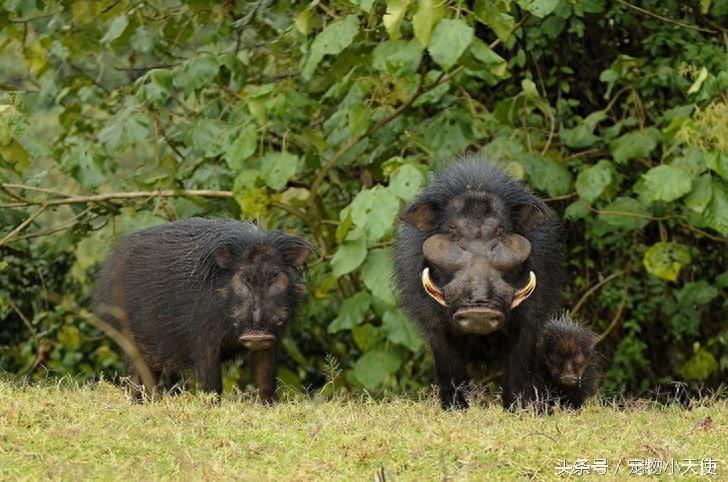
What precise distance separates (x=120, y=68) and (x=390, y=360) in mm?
3567

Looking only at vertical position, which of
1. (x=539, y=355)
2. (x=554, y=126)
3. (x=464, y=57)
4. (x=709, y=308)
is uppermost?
(x=464, y=57)

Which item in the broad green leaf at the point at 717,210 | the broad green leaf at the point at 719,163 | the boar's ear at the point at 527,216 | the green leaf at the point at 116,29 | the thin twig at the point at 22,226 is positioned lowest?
the thin twig at the point at 22,226

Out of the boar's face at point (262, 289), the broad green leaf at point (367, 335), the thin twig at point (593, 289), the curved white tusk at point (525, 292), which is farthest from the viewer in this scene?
the thin twig at point (593, 289)

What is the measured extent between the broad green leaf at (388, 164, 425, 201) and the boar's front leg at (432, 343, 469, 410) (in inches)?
41.9

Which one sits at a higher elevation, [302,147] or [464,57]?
[464,57]

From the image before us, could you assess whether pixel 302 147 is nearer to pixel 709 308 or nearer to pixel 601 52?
pixel 601 52

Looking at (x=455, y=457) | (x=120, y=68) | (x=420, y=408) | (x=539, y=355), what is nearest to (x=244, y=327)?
(x=420, y=408)

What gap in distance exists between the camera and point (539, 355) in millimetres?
9273

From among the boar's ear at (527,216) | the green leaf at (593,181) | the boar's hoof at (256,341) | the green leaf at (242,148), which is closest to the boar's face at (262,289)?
the boar's hoof at (256,341)

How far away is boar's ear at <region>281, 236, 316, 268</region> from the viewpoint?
907cm

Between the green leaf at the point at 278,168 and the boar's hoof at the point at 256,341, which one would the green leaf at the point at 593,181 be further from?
the boar's hoof at the point at 256,341

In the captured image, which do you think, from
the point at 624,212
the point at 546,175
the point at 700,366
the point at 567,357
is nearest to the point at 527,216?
the point at 567,357

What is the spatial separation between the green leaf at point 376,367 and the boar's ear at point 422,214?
204cm

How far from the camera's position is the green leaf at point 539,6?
8.70 m
